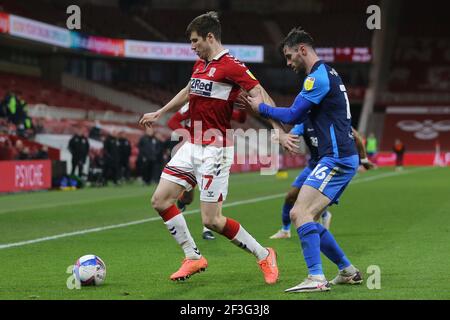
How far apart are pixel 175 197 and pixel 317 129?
1.59 meters

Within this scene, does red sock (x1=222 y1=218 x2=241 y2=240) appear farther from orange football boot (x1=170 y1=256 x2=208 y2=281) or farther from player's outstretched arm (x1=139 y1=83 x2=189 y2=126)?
player's outstretched arm (x1=139 y1=83 x2=189 y2=126)

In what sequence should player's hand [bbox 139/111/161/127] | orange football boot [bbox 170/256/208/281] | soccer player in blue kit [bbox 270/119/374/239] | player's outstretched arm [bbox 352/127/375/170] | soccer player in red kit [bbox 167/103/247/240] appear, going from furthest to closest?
player's outstretched arm [bbox 352/127/375/170] < soccer player in red kit [bbox 167/103/247/240] < soccer player in blue kit [bbox 270/119/374/239] < player's hand [bbox 139/111/161/127] < orange football boot [bbox 170/256/208/281]

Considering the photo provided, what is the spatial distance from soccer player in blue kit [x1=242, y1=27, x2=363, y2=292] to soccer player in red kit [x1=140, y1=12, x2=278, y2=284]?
19.4 inches

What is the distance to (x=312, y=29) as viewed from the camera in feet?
210

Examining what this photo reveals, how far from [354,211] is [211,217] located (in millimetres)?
9757

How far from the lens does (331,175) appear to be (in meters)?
7.84

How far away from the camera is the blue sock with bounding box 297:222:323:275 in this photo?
764 centimetres

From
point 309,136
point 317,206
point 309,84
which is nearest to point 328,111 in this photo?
point 309,84

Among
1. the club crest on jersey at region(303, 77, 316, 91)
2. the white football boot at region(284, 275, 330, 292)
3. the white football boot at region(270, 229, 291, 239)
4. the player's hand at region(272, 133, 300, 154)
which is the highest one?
the club crest on jersey at region(303, 77, 316, 91)

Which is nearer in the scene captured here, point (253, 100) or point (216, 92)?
point (253, 100)

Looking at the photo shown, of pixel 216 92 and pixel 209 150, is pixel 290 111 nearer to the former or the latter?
pixel 216 92

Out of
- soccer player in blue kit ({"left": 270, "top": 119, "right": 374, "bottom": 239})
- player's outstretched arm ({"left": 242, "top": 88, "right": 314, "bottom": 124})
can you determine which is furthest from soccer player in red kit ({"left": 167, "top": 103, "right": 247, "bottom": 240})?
player's outstretched arm ({"left": 242, "top": 88, "right": 314, "bottom": 124})

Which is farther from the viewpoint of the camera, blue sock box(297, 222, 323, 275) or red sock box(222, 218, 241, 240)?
red sock box(222, 218, 241, 240)

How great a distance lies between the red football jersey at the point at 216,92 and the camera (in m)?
8.30
